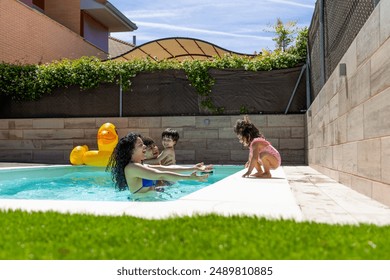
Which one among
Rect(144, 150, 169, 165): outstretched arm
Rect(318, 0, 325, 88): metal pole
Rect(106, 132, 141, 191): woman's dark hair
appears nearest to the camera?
Rect(106, 132, 141, 191): woman's dark hair

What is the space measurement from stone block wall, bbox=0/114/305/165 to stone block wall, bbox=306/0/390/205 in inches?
215

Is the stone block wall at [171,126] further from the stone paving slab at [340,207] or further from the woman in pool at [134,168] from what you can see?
the woman in pool at [134,168]

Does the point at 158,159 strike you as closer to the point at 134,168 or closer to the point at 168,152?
the point at 168,152

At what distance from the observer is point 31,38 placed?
60.8ft

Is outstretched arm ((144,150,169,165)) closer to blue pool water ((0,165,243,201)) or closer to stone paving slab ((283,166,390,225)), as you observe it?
blue pool water ((0,165,243,201))

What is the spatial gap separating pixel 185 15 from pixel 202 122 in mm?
6171

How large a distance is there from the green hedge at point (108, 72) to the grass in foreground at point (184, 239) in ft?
35.3

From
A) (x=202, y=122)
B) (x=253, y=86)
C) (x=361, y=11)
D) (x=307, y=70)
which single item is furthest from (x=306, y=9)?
(x=361, y=11)

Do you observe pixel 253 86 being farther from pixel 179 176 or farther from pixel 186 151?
pixel 179 176

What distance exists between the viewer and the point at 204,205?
3.83 metres

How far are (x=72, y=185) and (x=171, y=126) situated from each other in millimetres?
4678

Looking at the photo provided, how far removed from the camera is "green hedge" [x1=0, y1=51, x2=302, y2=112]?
44.2 ft

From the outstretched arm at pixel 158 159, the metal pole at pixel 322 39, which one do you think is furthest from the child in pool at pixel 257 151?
the metal pole at pixel 322 39

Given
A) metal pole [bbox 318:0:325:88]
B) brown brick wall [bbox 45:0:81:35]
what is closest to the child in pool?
metal pole [bbox 318:0:325:88]
